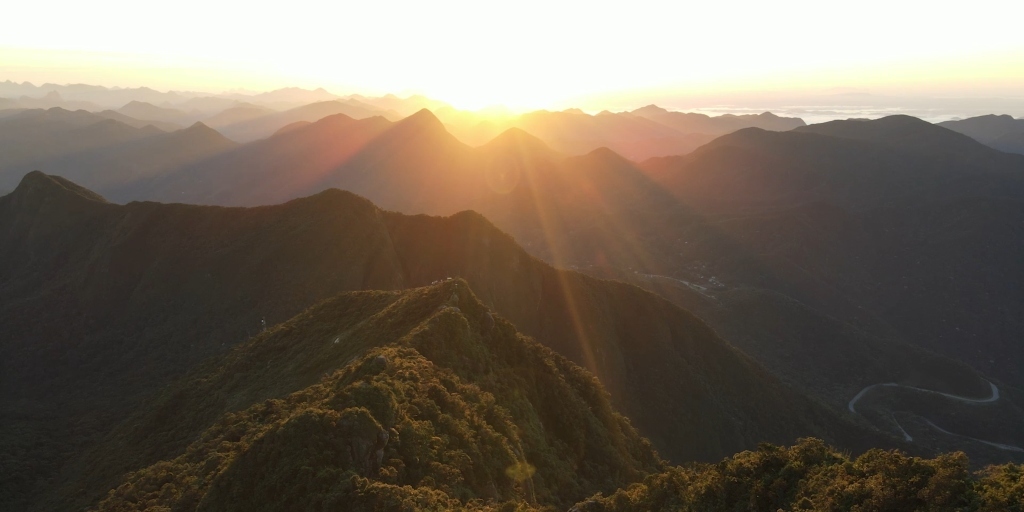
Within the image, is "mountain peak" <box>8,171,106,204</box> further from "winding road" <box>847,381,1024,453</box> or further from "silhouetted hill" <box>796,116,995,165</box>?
"silhouetted hill" <box>796,116,995,165</box>

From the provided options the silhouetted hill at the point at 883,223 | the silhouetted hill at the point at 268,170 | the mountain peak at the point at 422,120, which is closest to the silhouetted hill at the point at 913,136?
the silhouetted hill at the point at 883,223

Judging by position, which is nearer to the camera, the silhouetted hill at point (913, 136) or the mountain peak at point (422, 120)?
the silhouetted hill at point (913, 136)

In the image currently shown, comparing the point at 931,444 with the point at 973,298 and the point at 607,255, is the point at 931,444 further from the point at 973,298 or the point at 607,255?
the point at 607,255

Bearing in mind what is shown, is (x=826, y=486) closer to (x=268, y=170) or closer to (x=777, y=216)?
(x=777, y=216)

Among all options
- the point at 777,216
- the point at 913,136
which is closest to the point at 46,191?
the point at 777,216

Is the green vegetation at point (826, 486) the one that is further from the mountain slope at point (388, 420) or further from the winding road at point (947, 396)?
the winding road at point (947, 396)
